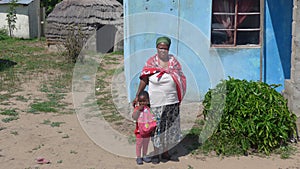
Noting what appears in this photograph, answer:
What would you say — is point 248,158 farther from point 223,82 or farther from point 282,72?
point 282,72

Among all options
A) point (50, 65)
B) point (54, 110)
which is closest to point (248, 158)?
point (54, 110)

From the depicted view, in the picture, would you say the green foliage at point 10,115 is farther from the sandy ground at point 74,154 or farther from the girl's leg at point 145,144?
the girl's leg at point 145,144

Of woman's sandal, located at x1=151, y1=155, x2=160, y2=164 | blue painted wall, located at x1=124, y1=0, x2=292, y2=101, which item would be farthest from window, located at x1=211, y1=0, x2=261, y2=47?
woman's sandal, located at x1=151, y1=155, x2=160, y2=164

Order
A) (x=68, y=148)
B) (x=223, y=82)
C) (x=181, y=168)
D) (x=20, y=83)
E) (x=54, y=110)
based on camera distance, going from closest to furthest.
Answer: (x=181, y=168)
(x=68, y=148)
(x=223, y=82)
(x=54, y=110)
(x=20, y=83)

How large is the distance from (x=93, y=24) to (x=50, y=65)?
132 inches

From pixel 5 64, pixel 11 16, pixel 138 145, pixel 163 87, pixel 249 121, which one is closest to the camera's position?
pixel 163 87

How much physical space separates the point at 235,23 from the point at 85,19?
8.18 meters

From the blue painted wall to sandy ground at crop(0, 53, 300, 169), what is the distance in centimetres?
172

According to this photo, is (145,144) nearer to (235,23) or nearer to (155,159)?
(155,159)

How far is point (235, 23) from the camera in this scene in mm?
7145

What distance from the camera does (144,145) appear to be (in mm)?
4840

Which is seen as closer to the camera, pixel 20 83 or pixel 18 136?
pixel 18 136

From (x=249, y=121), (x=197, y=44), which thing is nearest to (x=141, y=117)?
(x=249, y=121)

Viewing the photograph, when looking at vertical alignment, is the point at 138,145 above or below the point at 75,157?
above
